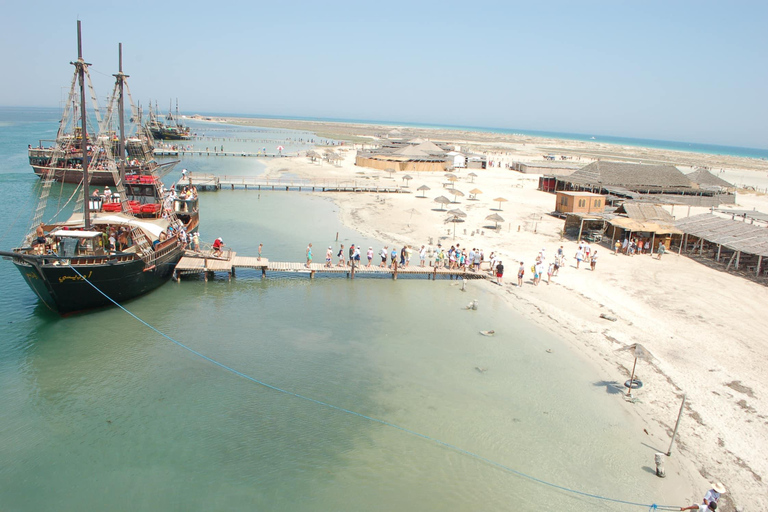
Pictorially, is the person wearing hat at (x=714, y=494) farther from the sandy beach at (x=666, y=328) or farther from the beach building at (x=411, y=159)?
the beach building at (x=411, y=159)

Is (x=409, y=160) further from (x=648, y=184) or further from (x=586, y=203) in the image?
(x=586, y=203)

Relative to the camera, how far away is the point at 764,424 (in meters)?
13.2

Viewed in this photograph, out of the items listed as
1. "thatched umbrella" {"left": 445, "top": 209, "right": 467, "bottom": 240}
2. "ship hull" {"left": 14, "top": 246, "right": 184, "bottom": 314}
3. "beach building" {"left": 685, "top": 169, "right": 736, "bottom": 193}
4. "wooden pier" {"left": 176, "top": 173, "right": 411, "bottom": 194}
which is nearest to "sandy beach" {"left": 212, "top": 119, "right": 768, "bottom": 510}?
"thatched umbrella" {"left": 445, "top": 209, "right": 467, "bottom": 240}

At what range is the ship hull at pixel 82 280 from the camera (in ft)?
58.0

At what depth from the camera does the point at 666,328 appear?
19.2m

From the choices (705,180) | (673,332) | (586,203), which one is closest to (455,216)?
(586,203)

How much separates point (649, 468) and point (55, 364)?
17099 mm

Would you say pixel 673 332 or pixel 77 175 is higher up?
pixel 77 175

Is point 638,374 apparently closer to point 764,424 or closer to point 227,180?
point 764,424

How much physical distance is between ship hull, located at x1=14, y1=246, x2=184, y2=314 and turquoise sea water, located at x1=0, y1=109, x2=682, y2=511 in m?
0.62

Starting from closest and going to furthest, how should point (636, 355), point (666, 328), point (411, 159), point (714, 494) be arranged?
1. point (714, 494)
2. point (636, 355)
3. point (666, 328)
4. point (411, 159)

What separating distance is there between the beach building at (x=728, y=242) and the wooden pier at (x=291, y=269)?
544 inches

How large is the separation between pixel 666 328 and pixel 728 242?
11789 millimetres

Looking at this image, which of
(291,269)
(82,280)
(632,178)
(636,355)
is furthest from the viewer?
(632,178)
